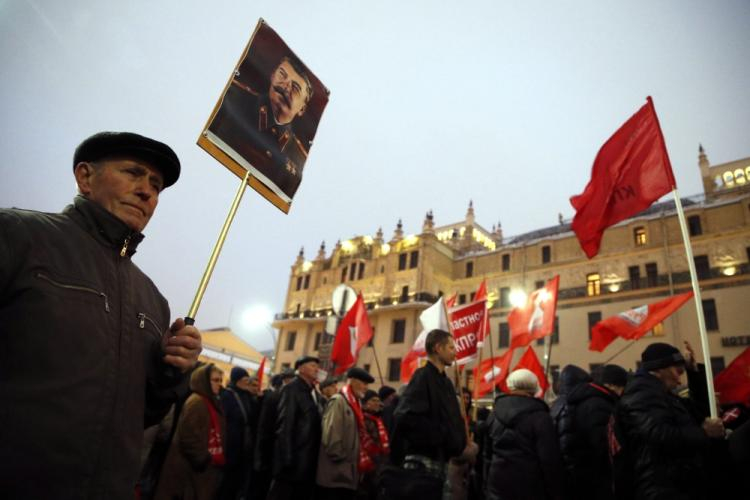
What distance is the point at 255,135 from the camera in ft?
9.66

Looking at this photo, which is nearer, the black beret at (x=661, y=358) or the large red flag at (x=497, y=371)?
the black beret at (x=661, y=358)

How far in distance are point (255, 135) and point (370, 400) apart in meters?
5.94

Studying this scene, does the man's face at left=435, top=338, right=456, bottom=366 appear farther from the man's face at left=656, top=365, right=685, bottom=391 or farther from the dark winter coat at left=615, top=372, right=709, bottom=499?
the man's face at left=656, top=365, right=685, bottom=391

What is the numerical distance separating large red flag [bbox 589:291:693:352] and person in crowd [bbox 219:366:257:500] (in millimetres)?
9986

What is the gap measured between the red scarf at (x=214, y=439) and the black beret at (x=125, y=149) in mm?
3673

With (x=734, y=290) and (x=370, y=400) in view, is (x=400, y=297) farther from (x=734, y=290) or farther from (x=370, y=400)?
(x=370, y=400)

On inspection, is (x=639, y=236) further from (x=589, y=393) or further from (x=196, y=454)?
(x=196, y=454)

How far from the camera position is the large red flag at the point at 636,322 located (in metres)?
11.4

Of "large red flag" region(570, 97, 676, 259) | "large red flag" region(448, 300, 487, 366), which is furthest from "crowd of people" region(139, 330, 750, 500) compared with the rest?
"large red flag" region(448, 300, 487, 366)

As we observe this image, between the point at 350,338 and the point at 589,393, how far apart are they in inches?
312

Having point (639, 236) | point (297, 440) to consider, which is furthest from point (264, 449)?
point (639, 236)

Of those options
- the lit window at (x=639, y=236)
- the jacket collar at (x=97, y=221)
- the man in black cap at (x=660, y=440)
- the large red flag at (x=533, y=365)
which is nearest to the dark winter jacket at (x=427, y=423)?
the man in black cap at (x=660, y=440)

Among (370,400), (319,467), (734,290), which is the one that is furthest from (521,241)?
(319,467)

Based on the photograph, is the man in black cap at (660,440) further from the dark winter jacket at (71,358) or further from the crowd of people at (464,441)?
the dark winter jacket at (71,358)
